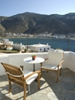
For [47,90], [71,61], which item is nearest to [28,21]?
[71,61]

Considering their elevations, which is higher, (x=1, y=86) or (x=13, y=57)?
(x=13, y=57)

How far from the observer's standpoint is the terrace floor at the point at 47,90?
2.31 meters

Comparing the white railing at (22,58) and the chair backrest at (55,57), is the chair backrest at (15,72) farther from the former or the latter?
the chair backrest at (55,57)

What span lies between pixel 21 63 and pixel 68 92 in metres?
1.89

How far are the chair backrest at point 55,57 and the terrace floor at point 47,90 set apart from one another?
604mm

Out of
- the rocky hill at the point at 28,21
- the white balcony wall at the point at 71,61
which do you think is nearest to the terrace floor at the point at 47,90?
the white balcony wall at the point at 71,61

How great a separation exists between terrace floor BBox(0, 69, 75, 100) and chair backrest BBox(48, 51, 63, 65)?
604 millimetres

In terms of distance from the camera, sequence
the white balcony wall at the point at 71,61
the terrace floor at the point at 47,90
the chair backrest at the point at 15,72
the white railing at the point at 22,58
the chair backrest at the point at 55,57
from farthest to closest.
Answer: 1. the white balcony wall at the point at 71,61
2. the chair backrest at the point at 55,57
3. the white railing at the point at 22,58
4. the terrace floor at the point at 47,90
5. the chair backrest at the point at 15,72

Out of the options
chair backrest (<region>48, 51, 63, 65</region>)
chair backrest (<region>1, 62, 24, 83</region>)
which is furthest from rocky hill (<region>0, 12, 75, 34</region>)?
chair backrest (<region>1, 62, 24, 83</region>)

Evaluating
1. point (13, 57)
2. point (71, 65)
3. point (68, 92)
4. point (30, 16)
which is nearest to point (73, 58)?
point (71, 65)

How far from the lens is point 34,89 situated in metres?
2.63

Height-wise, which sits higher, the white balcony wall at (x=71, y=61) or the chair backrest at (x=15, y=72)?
the chair backrest at (x=15, y=72)

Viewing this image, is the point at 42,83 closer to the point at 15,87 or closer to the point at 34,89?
the point at 34,89

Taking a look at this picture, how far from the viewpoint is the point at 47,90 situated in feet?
8.51
